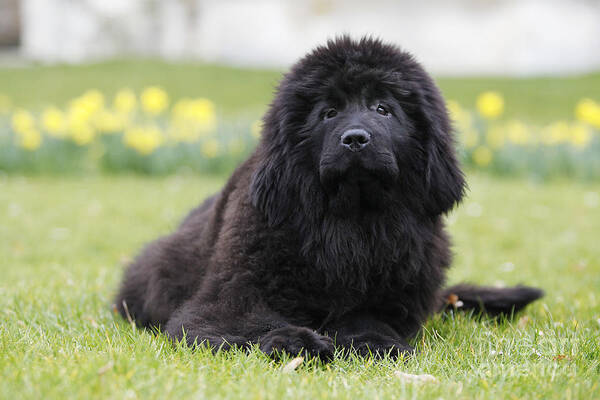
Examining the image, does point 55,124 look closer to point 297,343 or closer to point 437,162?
point 437,162

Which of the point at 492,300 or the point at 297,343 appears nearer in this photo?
the point at 297,343

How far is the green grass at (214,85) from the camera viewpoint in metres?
19.0

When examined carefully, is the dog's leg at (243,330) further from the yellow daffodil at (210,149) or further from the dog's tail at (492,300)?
the yellow daffodil at (210,149)

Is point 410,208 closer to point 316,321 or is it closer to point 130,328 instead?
point 316,321

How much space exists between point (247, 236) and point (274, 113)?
2.04 ft

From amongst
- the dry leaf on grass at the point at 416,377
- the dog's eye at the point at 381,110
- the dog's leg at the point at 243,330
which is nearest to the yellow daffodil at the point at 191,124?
the dog's eye at the point at 381,110

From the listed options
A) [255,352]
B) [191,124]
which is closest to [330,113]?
[255,352]

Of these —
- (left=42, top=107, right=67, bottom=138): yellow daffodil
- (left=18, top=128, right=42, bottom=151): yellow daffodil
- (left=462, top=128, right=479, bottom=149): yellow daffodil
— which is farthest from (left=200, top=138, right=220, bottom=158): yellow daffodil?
(left=462, top=128, right=479, bottom=149): yellow daffodil

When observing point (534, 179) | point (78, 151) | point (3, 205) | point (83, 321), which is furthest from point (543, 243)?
point (78, 151)

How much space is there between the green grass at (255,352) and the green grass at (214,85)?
1112 centimetres

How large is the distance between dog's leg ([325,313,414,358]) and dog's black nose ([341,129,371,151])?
81cm

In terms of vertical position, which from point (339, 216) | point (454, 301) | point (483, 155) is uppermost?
point (339, 216)

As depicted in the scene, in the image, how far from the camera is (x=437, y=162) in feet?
10.6

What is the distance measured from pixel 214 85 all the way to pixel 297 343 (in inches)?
735
